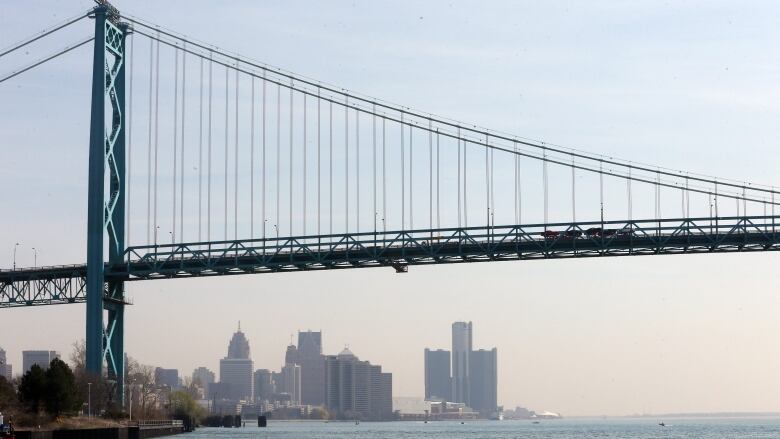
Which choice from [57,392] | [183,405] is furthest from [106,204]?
[183,405]

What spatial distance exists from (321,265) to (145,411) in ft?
160

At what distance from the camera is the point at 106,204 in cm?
10519

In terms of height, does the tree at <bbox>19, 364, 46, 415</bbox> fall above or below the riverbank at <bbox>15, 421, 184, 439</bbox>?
above

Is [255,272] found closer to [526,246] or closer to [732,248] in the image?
[526,246]

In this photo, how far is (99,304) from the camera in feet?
343

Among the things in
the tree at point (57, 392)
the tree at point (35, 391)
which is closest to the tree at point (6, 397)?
the tree at point (35, 391)

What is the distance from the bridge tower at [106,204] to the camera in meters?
104

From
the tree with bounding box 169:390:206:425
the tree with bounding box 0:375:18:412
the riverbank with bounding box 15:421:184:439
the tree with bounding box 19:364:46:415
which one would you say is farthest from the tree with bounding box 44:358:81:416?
the tree with bounding box 169:390:206:425

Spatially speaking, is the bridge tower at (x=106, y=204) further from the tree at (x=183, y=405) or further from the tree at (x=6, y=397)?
the tree at (x=183, y=405)

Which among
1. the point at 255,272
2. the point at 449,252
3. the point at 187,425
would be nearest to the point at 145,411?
the point at 187,425

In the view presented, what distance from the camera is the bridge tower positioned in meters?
104

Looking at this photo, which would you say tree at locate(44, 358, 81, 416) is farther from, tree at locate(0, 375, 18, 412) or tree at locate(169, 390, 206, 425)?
tree at locate(169, 390, 206, 425)

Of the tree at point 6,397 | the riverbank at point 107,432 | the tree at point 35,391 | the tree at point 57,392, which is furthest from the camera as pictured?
the tree at point 57,392

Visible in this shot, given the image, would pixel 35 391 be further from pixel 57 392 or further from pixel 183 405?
pixel 183 405
